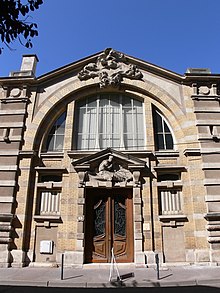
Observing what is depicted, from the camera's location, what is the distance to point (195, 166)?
12.4m

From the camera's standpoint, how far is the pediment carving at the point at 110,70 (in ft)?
47.0

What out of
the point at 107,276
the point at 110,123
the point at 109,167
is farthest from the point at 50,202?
the point at 110,123

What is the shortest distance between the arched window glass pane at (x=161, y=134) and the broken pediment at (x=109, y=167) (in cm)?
159

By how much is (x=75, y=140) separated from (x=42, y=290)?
7379 mm

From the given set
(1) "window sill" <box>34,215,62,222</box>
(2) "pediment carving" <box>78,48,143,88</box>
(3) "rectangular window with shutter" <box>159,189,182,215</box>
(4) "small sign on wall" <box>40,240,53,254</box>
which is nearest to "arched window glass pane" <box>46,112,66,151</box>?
(2) "pediment carving" <box>78,48,143,88</box>

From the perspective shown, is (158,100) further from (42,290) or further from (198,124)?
(42,290)

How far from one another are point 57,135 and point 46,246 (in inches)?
203

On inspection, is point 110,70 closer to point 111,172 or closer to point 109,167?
point 109,167

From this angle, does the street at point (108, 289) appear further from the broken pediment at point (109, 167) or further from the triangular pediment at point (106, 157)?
the triangular pediment at point (106, 157)

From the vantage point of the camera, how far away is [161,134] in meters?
13.7

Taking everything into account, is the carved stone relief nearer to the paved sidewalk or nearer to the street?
the paved sidewalk

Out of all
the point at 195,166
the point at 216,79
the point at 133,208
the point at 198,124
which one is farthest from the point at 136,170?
the point at 216,79

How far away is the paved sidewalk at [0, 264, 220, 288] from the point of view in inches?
330

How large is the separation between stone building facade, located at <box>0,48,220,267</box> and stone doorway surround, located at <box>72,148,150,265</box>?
0.04 meters
